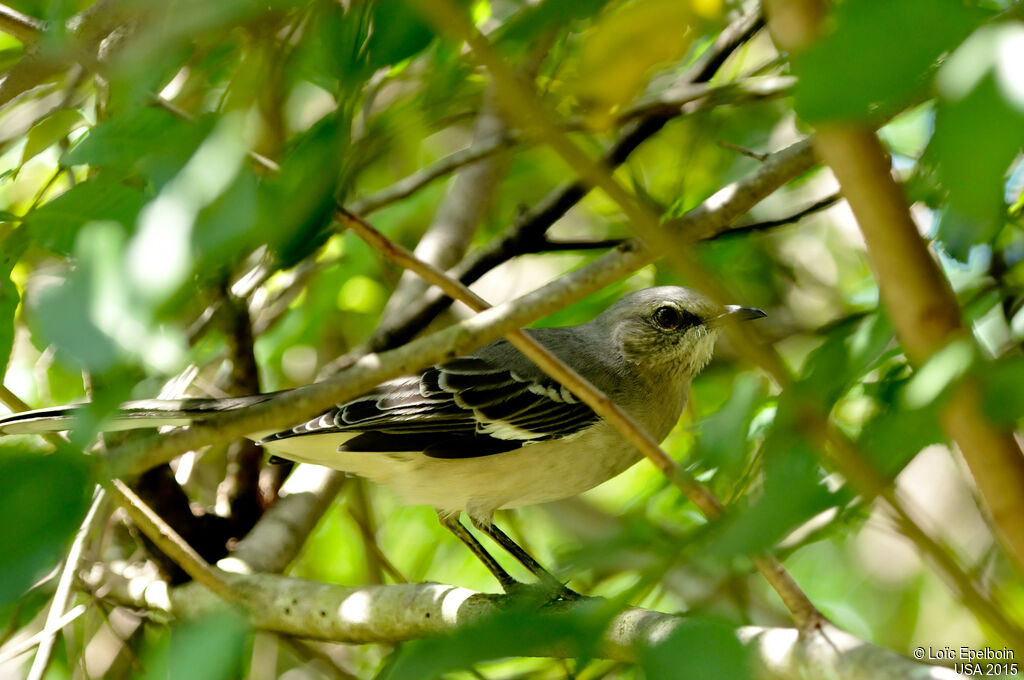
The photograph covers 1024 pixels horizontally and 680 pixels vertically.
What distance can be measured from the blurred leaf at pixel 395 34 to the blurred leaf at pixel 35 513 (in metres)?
0.61

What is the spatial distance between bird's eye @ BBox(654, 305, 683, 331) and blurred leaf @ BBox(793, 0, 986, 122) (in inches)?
133

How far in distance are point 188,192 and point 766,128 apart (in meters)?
3.74

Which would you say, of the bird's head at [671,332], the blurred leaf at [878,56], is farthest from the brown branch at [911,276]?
the bird's head at [671,332]

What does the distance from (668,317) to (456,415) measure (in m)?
1.10

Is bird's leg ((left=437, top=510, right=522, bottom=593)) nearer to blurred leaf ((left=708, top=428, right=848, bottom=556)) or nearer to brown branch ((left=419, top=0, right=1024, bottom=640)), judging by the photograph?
brown branch ((left=419, top=0, right=1024, bottom=640))

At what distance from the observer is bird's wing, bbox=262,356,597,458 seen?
349cm

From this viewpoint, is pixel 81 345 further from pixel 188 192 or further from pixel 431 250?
pixel 431 250

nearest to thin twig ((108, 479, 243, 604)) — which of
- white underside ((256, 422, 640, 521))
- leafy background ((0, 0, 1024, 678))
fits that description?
leafy background ((0, 0, 1024, 678))

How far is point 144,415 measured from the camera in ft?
8.77

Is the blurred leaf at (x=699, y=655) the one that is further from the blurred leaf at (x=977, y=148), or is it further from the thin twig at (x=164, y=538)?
the thin twig at (x=164, y=538)

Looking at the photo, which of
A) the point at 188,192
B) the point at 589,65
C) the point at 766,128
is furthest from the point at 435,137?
the point at 188,192

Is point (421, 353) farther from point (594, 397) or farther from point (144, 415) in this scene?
point (144, 415)

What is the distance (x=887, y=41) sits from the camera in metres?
0.76

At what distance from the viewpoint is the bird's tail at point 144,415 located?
210 cm
